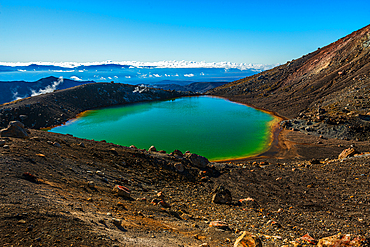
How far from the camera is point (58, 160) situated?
13.3 metres

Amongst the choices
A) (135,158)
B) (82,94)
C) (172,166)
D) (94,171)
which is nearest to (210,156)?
(172,166)

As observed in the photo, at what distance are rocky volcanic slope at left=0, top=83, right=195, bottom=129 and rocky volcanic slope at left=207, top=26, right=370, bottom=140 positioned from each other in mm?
43049

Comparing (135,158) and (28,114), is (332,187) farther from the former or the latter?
(28,114)

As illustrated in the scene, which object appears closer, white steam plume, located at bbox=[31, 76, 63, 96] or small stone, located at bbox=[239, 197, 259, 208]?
small stone, located at bbox=[239, 197, 259, 208]

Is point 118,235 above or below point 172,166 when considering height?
above

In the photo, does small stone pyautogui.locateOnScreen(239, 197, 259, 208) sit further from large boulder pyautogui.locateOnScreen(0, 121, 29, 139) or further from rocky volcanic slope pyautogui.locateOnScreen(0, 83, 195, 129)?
rocky volcanic slope pyautogui.locateOnScreen(0, 83, 195, 129)

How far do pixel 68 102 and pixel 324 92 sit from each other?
81.4 metres

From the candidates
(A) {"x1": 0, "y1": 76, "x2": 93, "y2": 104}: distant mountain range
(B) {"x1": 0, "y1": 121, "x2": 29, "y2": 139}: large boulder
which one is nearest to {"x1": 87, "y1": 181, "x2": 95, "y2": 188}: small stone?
(B) {"x1": 0, "y1": 121, "x2": 29, "y2": 139}: large boulder

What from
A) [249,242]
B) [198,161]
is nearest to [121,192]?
[249,242]

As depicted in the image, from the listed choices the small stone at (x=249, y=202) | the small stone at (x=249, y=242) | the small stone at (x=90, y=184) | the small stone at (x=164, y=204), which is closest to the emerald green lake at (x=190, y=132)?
the small stone at (x=249, y=202)

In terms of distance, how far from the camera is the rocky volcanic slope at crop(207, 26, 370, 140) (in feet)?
116

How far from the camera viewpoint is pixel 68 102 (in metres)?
69.6

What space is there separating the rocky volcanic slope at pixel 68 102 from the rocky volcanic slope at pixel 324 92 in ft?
141

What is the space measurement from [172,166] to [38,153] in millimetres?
9953
